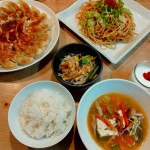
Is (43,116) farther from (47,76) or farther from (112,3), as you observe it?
(112,3)

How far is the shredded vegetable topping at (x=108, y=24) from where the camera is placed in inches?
74.8

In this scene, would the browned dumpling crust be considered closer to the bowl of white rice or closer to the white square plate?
the white square plate

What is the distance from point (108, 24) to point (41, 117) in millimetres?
912

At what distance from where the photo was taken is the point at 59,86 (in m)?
1.55

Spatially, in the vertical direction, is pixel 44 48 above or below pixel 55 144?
above

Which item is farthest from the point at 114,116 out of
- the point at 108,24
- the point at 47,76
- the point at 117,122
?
the point at 108,24

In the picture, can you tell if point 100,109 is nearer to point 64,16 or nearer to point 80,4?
point 64,16

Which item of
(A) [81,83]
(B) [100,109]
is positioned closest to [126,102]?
(B) [100,109]

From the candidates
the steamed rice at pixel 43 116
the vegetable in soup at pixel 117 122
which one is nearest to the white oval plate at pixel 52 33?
the steamed rice at pixel 43 116

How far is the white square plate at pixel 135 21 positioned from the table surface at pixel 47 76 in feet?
0.18

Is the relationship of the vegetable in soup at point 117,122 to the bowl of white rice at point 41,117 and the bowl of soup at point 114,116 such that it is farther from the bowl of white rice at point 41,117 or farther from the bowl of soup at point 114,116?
the bowl of white rice at point 41,117

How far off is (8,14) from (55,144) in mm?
1070

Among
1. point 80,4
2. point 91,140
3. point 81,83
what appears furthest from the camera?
point 80,4

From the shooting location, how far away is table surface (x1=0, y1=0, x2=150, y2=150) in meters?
1.50
